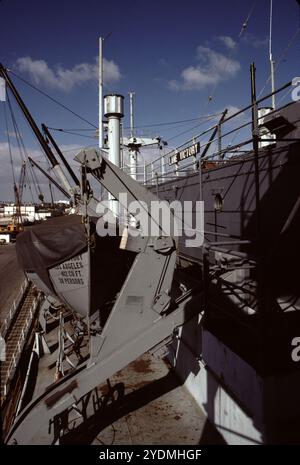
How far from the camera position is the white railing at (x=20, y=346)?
32.9 feet

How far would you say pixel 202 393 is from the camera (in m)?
8.60

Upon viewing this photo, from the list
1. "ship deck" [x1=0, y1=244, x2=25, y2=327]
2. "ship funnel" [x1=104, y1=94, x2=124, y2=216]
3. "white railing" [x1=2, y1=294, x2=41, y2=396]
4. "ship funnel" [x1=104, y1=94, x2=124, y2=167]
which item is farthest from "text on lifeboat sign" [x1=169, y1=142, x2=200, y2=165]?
"ship deck" [x1=0, y1=244, x2=25, y2=327]

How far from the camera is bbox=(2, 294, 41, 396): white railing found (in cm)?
1003

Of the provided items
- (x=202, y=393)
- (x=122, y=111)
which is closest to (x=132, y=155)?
(x=122, y=111)

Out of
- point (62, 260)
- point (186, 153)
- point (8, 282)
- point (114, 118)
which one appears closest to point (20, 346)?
point (62, 260)

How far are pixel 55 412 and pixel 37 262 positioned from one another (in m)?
3.77

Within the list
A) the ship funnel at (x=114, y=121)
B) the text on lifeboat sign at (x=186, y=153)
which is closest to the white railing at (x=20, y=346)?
the ship funnel at (x=114, y=121)

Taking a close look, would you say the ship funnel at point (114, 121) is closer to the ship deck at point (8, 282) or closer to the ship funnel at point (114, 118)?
the ship funnel at point (114, 118)

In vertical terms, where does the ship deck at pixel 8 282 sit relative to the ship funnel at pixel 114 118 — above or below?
below

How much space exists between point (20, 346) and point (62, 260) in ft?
23.3

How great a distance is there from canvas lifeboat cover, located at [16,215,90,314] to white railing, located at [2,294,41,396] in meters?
3.91

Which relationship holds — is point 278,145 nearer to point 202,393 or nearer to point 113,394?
point 202,393

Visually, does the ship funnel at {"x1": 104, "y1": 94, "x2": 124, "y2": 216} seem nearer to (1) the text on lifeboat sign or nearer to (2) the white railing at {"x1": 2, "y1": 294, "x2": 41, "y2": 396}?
(1) the text on lifeboat sign

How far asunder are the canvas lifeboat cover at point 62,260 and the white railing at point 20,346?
3.91m
